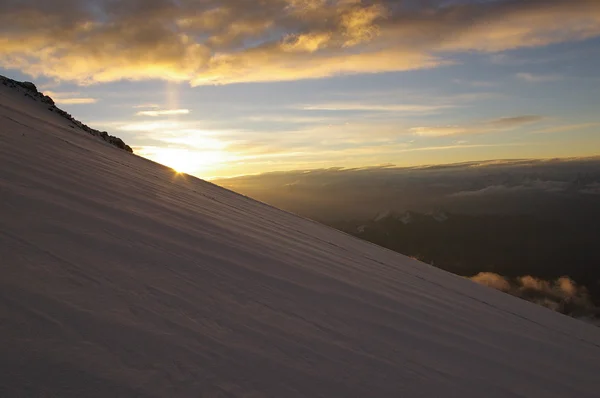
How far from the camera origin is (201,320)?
2.17 m

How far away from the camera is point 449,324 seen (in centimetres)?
377

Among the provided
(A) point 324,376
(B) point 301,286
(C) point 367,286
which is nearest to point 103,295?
(A) point 324,376

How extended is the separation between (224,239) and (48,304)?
2422 millimetres

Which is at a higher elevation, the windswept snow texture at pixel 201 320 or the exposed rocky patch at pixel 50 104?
the exposed rocky patch at pixel 50 104

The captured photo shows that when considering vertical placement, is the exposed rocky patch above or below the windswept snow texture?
above

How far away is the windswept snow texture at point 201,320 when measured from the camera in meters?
1.58

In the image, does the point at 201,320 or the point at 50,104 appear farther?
the point at 50,104

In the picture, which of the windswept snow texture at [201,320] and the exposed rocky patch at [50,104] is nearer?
the windswept snow texture at [201,320]

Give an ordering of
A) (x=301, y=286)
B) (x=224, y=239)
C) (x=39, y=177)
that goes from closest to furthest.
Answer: (x=301, y=286)
(x=39, y=177)
(x=224, y=239)

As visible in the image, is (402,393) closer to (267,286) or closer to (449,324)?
(267,286)

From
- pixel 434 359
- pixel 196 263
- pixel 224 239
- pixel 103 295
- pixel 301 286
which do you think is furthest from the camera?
pixel 224 239

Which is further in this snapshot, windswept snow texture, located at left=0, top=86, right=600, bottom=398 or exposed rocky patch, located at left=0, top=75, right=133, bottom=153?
exposed rocky patch, located at left=0, top=75, right=133, bottom=153

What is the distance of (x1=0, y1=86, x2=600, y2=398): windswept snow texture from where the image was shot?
158 centimetres

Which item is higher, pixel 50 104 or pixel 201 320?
pixel 50 104
